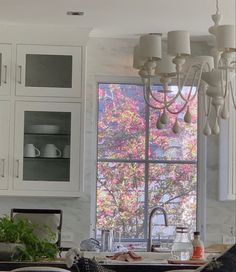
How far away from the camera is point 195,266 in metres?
3.18

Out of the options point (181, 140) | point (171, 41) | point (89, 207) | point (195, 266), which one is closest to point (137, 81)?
point (181, 140)

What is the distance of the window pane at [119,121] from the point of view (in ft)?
20.0

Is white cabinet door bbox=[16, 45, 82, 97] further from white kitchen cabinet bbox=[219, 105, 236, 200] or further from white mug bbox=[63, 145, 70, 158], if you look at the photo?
white kitchen cabinet bbox=[219, 105, 236, 200]

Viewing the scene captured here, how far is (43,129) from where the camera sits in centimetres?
566

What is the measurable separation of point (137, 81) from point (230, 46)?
2729mm

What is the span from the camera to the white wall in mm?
5863

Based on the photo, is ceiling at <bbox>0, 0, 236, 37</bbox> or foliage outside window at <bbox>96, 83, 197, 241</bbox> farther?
foliage outside window at <bbox>96, 83, 197, 241</bbox>

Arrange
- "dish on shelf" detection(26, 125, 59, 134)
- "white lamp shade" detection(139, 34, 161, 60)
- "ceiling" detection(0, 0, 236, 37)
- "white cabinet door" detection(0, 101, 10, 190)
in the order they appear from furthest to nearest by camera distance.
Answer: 1. "dish on shelf" detection(26, 125, 59, 134)
2. "white cabinet door" detection(0, 101, 10, 190)
3. "ceiling" detection(0, 0, 236, 37)
4. "white lamp shade" detection(139, 34, 161, 60)

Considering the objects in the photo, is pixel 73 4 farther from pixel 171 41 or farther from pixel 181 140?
pixel 181 140

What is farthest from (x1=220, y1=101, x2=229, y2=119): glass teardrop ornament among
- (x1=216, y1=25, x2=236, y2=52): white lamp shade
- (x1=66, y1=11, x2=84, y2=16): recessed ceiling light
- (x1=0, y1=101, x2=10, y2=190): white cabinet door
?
(x1=0, y1=101, x2=10, y2=190): white cabinet door

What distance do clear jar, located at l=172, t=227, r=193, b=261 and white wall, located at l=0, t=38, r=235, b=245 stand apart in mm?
2024

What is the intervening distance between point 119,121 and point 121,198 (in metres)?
0.72

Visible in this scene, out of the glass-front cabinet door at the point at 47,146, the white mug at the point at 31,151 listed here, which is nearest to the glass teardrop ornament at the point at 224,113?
the glass-front cabinet door at the point at 47,146

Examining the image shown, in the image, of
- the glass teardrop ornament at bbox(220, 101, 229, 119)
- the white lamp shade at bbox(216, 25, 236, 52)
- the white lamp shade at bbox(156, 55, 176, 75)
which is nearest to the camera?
the white lamp shade at bbox(216, 25, 236, 52)
